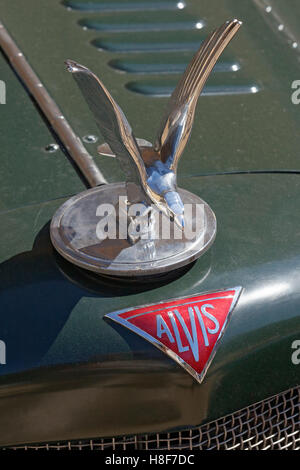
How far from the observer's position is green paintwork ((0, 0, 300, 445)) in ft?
3.91

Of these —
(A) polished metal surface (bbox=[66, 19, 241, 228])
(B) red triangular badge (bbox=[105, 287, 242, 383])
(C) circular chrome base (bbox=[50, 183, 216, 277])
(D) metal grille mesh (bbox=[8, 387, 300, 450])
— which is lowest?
(D) metal grille mesh (bbox=[8, 387, 300, 450])

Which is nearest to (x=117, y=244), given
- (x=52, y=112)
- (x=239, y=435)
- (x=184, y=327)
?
(x=184, y=327)

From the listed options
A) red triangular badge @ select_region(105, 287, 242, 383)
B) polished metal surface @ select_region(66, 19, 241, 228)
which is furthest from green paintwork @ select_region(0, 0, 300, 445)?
polished metal surface @ select_region(66, 19, 241, 228)

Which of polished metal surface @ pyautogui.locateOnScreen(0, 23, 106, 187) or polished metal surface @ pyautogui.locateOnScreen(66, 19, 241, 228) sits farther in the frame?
polished metal surface @ pyautogui.locateOnScreen(0, 23, 106, 187)

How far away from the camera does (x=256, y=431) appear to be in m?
1.33

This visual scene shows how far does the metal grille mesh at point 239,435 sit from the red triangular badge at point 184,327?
131 mm

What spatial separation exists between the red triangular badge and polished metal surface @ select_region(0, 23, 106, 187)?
36cm

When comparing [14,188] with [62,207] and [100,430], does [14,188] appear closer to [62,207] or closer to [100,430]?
[62,207]

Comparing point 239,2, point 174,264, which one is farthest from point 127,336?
point 239,2

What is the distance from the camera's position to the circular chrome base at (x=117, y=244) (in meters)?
1.22

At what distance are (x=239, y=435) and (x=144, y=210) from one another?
419 mm

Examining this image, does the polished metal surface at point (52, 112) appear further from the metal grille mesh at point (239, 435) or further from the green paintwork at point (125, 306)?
the metal grille mesh at point (239, 435)

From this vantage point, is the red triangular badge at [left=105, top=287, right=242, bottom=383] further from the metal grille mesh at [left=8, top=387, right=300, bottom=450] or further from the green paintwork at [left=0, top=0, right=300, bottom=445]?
the metal grille mesh at [left=8, top=387, right=300, bottom=450]
